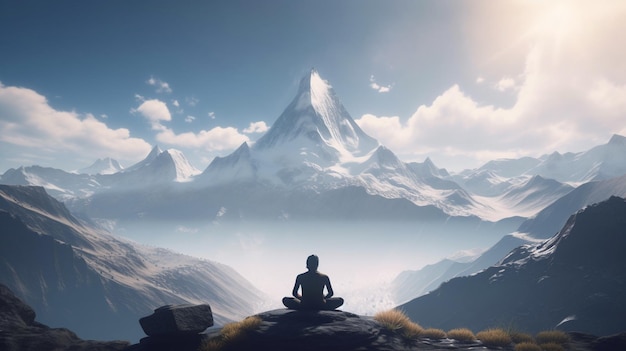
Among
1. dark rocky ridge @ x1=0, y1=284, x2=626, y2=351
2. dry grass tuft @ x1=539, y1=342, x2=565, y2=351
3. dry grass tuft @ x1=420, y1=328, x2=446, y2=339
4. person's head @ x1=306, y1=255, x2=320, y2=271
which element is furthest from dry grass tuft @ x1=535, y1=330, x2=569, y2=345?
person's head @ x1=306, y1=255, x2=320, y2=271

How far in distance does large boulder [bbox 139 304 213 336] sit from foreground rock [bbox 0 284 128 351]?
2631mm

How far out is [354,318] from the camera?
818 inches

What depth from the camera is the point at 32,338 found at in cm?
1955

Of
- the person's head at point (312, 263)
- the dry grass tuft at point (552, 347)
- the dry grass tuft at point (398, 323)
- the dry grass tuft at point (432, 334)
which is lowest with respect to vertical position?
the dry grass tuft at point (552, 347)

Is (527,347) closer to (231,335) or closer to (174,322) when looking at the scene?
(231,335)

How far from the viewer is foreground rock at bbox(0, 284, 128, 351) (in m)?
18.7

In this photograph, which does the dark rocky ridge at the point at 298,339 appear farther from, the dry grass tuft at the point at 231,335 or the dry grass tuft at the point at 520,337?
the dry grass tuft at the point at 520,337

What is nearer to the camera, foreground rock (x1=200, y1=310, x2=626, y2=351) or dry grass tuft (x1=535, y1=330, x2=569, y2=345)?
foreground rock (x1=200, y1=310, x2=626, y2=351)

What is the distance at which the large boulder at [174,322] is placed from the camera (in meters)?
19.1

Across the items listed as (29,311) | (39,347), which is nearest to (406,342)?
(39,347)

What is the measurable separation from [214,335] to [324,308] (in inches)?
255

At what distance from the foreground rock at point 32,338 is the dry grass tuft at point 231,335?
19.8 ft

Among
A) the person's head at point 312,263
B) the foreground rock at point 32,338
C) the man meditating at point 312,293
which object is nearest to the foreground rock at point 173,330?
the foreground rock at point 32,338

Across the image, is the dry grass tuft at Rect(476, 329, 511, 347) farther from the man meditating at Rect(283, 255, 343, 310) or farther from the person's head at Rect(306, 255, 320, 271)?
the person's head at Rect(306, 255, 320, 271)
